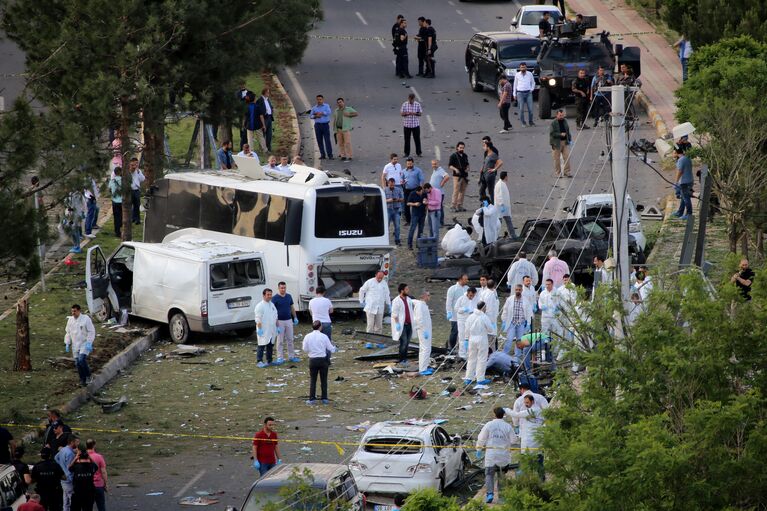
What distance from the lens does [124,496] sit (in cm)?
2006

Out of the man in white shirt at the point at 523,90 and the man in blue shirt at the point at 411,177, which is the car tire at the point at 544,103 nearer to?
the man in white shirt at the point at 523,90

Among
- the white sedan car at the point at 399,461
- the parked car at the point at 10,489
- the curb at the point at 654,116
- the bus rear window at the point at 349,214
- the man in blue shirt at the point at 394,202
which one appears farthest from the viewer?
the curb at the point at 654,116

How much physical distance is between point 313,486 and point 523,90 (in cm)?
2527

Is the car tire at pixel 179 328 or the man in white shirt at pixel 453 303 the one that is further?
the car tire at pixel 179 328

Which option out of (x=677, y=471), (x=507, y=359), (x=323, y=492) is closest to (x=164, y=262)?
(x=507, y=359)

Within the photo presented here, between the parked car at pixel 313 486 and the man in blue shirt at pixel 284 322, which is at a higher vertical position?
the parked car at pixel 313 486

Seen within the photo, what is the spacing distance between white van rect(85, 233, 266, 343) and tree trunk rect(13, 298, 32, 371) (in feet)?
9.48

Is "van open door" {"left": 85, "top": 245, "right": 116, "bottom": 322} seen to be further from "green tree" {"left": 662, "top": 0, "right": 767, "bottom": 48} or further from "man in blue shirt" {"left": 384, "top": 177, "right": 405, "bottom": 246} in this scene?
"green tree" {"left": 662, "top": 0, "right": 767, "bottom": 48}

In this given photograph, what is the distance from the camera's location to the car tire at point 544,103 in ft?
135

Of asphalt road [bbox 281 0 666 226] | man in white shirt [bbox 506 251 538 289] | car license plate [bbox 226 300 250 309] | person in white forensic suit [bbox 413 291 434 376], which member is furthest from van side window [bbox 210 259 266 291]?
asphalt road [bbox 281 0 666 226]

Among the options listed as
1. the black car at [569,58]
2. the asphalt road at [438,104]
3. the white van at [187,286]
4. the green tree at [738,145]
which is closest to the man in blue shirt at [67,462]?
the white van at [187,286]

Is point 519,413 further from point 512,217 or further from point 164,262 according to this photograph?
point 512,217

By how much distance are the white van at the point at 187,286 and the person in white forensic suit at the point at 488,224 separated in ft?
18.5

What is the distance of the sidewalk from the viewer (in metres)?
43.0
